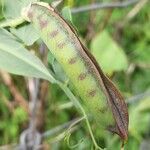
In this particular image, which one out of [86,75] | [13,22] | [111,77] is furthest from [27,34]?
[111,77]

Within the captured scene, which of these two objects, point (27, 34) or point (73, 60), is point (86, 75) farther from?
point (27, 34)

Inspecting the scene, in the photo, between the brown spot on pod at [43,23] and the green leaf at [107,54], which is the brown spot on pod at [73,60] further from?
the green leaf at [107,54]

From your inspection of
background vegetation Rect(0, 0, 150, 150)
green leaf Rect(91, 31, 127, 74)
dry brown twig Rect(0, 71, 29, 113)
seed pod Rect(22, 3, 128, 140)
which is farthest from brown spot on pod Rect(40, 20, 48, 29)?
dry brown twig Rect(0, 71, 29, 113)

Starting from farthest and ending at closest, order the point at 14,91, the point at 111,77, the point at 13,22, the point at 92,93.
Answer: the point at 14,91, the point at 111,77, the point at 13,22, the point at 92,93

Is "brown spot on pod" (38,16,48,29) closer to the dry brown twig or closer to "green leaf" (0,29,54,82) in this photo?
"green leaf" (0,29,54,82)

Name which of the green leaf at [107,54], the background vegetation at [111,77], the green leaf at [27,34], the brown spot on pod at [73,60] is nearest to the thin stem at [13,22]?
the green leaf at [27,34]

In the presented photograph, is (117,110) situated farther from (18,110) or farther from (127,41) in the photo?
(127,41)
